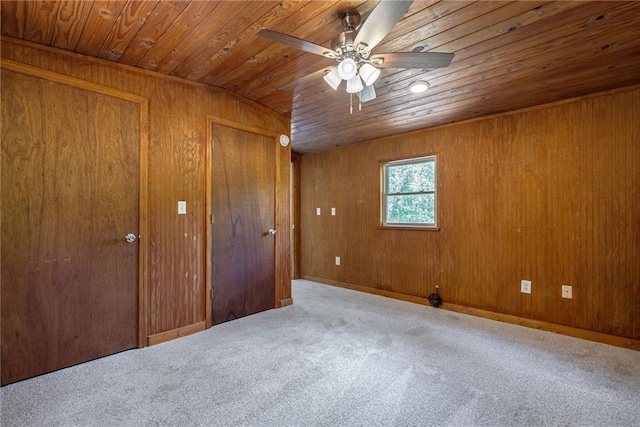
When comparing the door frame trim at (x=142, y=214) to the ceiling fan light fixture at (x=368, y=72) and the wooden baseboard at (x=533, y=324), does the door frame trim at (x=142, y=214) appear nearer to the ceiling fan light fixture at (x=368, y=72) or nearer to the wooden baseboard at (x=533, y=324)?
the ceiling fan light fixture at (x=368, y=72)

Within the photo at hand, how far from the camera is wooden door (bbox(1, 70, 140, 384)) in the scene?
1.91m

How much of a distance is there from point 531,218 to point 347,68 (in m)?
2.47

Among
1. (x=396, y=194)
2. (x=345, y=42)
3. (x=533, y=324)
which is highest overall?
(x=345, y=42)

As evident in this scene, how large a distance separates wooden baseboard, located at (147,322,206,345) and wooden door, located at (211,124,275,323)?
0.17 meters

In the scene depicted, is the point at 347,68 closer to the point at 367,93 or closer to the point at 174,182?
the point at 367,93

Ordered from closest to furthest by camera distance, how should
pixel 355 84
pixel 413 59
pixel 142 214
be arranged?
pixel 413 59
pixel 355 84
pixel 142 214

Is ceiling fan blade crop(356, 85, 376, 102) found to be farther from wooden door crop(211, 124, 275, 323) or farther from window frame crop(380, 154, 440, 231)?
window frame crop(380, 154, 440, 231)

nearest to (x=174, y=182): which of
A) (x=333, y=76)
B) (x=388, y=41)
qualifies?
(x=333, y=76)

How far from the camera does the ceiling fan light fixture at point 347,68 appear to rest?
5.30ft

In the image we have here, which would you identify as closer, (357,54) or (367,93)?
(357,54)

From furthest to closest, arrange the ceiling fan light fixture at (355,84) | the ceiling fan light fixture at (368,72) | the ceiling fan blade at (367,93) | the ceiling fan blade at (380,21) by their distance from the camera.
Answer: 1. the ceiling fan blade at (367,93)
2. the ceiling fan light fixture at (355,84)
3. the ceiling fan light fixture at (368,72)
4. the ceiling fan blade at (380,21)

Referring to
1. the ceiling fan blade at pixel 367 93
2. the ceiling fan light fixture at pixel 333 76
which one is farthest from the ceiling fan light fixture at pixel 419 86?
the ceiling fan light fixture at pixel 333 76

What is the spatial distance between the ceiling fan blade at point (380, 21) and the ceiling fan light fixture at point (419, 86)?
1.06 m

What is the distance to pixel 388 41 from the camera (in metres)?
1.90
